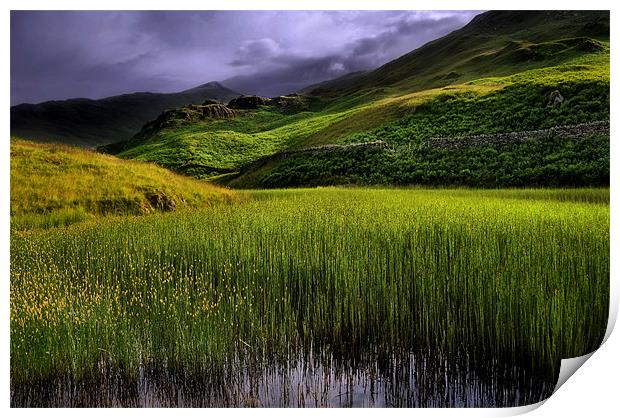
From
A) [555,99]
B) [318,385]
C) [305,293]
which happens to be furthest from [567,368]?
[555,99]

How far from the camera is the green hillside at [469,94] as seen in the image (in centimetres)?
561

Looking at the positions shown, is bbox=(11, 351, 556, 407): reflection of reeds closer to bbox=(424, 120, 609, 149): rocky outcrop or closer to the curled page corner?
the curled page corner

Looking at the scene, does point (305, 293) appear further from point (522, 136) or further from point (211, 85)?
point (522, 136)

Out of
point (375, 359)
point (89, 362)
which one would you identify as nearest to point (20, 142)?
point (89, 362)

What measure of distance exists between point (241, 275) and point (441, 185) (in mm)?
7412

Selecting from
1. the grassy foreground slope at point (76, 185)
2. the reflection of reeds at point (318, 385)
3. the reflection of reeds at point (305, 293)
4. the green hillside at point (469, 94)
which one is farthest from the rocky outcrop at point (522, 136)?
Answer: the grassy foreground slope at point (76, 185)

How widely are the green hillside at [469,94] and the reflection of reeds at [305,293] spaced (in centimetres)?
147

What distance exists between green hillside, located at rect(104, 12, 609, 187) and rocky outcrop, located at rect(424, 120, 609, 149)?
162 millimetres

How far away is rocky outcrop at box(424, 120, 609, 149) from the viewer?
19.4ft

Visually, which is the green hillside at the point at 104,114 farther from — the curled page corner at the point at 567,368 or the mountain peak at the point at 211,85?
the curled page corner at the point at 567,368

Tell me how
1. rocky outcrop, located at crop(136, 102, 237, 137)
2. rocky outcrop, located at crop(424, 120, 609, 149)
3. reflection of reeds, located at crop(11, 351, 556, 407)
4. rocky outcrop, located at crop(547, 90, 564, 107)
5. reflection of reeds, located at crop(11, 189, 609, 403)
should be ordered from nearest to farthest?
1. reflection of reeds, located at crop(11, 351, 556, 407)
2. reflection of reeds, located at crop(11, 189, 609, 403)
3. rocky outcrop, located at crop(136, 102, 237, 137)
4. rocky outcrop, located at crop(424, 120, 609, 149)
5. rocky outcrop, located at crop(547, 90, 564, 107)

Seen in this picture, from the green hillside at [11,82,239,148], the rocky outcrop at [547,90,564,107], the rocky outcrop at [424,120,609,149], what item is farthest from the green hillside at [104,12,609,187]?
the green hillside at [11,82,239,148]

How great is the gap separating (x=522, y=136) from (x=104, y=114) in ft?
24.9

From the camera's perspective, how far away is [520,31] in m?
6.75
